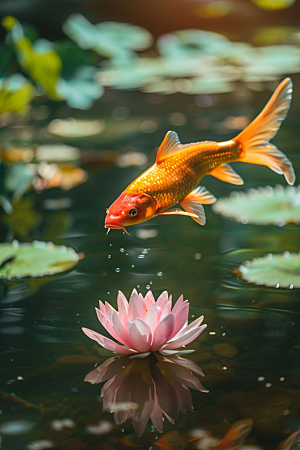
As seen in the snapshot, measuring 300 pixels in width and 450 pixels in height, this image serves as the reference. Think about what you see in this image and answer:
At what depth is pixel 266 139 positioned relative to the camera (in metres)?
0.74

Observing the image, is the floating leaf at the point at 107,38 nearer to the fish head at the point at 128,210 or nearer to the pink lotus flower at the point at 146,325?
the pink lotus flower at the point at 146,325

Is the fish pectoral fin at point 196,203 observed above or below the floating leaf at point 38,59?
above

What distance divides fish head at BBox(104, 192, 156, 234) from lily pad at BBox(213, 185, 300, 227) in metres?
0.95

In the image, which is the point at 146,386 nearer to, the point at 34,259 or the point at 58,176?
the point at 34,259

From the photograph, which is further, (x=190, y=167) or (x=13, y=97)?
(x=13, y=97)

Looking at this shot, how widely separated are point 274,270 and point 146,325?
0.48 meters

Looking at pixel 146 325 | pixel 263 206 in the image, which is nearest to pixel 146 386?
pixel 146 325

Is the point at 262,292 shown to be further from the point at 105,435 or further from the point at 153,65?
the point at 153,65

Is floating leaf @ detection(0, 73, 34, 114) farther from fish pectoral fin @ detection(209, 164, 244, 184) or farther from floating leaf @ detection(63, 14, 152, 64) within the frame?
fish pectoral fin @ detection(209, 164, 244, 184)

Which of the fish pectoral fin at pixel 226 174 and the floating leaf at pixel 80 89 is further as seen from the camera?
the floating leaf at pixel 80 89

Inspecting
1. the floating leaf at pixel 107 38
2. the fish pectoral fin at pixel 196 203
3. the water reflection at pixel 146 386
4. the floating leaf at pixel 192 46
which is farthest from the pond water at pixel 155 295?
the floating leaf at pixel 192 46

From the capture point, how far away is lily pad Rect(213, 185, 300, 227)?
1.60 meters

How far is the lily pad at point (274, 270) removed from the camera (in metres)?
1.23

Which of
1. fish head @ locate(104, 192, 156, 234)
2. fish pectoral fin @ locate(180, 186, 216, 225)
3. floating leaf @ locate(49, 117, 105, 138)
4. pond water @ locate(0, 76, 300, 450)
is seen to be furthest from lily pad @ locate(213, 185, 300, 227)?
floating leaf @ locate(49, 117, 105, 138)
